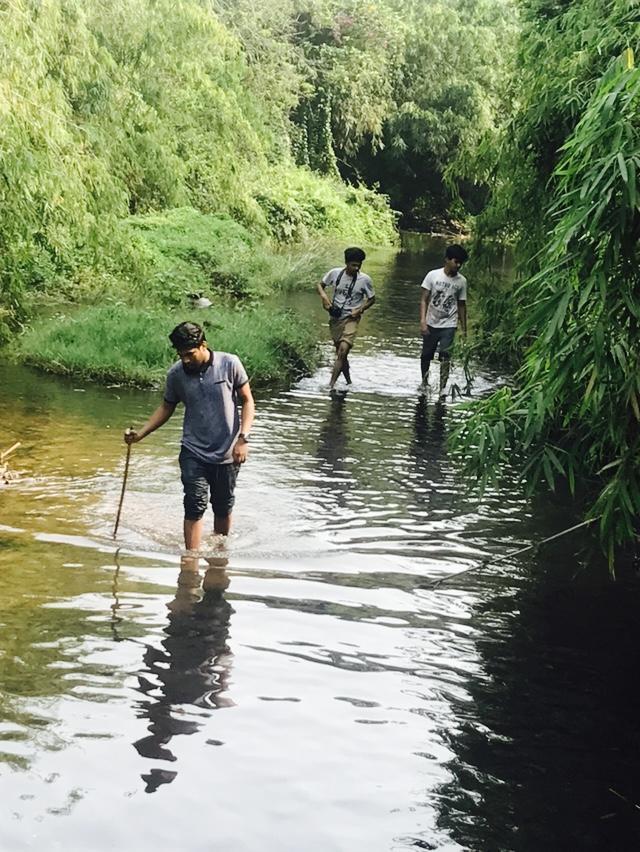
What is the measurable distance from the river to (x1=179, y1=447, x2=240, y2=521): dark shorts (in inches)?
17.1

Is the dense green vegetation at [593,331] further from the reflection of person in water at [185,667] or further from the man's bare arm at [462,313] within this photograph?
the man's bare arm at [462,313]

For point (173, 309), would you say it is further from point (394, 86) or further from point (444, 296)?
point (394, 86)

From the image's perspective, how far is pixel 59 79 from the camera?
14641 millimetres

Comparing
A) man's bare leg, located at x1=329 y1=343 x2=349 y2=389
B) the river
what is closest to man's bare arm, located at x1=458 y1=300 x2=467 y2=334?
man's bare leg, located at x1=329 y1=343 x2=349 y2=389

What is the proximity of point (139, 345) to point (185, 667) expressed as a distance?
922cm

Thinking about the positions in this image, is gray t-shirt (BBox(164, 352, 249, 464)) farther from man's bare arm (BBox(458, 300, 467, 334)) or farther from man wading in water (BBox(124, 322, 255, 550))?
man's bare arm (BBox(458, 300, 467, 334))

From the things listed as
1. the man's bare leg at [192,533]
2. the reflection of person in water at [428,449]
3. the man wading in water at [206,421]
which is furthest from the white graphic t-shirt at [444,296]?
the man's bare leg at [192,533]

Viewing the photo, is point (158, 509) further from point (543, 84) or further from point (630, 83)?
point (543, 84)

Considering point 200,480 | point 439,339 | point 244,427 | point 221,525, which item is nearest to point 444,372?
point 439,339

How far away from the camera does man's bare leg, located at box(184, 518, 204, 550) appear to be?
27.3 ft

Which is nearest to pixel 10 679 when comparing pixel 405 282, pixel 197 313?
pixel 197 313

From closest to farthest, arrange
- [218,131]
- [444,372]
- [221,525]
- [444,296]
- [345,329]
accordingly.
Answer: [221,525] < [444,296] < [345,329] < [444,372] < [218,131]

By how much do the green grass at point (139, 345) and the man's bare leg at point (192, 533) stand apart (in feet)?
20.4

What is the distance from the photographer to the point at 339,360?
15062 millimetres
